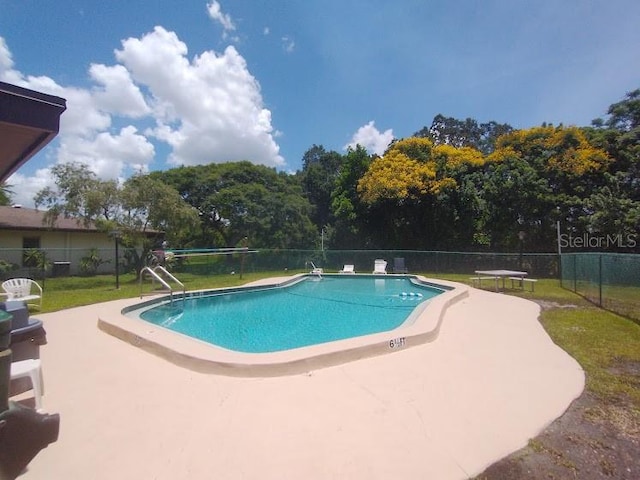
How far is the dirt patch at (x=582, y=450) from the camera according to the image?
2480 mm

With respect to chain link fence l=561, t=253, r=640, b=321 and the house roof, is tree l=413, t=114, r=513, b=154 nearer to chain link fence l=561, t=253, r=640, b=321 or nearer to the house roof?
chain link fence l=561, t=253, r=640, b=321

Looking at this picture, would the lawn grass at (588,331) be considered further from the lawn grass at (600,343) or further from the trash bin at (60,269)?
the trash bin at (60,269)

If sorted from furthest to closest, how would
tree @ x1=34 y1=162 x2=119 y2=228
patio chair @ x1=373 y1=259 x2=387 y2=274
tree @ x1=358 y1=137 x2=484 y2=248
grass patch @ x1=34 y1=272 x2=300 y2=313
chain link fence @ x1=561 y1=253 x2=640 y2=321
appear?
tree @ x1=358 y1=137 x2=484 y2=248 → patio chair @ x1=373 y1=259 x2=387 y2=274 → tree @ x1=34 y1=162 x2=119 y2=228 → grass patch @ x1=34 y1=272 x2=300 y2=313 → chain link fence @ x1=561 y1=253 x2=640 y2=321

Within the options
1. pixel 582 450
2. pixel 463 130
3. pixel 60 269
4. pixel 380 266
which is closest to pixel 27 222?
pixel 60 269

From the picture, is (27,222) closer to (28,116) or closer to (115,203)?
(115,203)

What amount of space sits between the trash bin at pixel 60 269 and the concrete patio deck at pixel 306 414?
14.4m

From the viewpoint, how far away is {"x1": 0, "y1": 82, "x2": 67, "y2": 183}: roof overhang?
7.15ft

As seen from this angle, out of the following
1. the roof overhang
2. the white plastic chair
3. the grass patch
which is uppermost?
the roof overhang

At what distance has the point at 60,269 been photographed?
56.3ft

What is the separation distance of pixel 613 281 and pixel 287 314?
8.47 metres

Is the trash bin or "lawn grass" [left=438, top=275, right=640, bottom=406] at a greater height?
the trash bin

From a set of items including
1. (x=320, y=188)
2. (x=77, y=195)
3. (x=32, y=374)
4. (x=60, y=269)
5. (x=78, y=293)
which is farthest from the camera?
(x=320, y=188)

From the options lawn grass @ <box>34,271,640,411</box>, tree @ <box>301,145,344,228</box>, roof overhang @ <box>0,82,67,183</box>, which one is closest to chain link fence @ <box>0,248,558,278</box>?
lawn grass @ <box>34,271,640,411</box>

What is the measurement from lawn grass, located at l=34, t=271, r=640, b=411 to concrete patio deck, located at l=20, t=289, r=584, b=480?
12.6 inches
